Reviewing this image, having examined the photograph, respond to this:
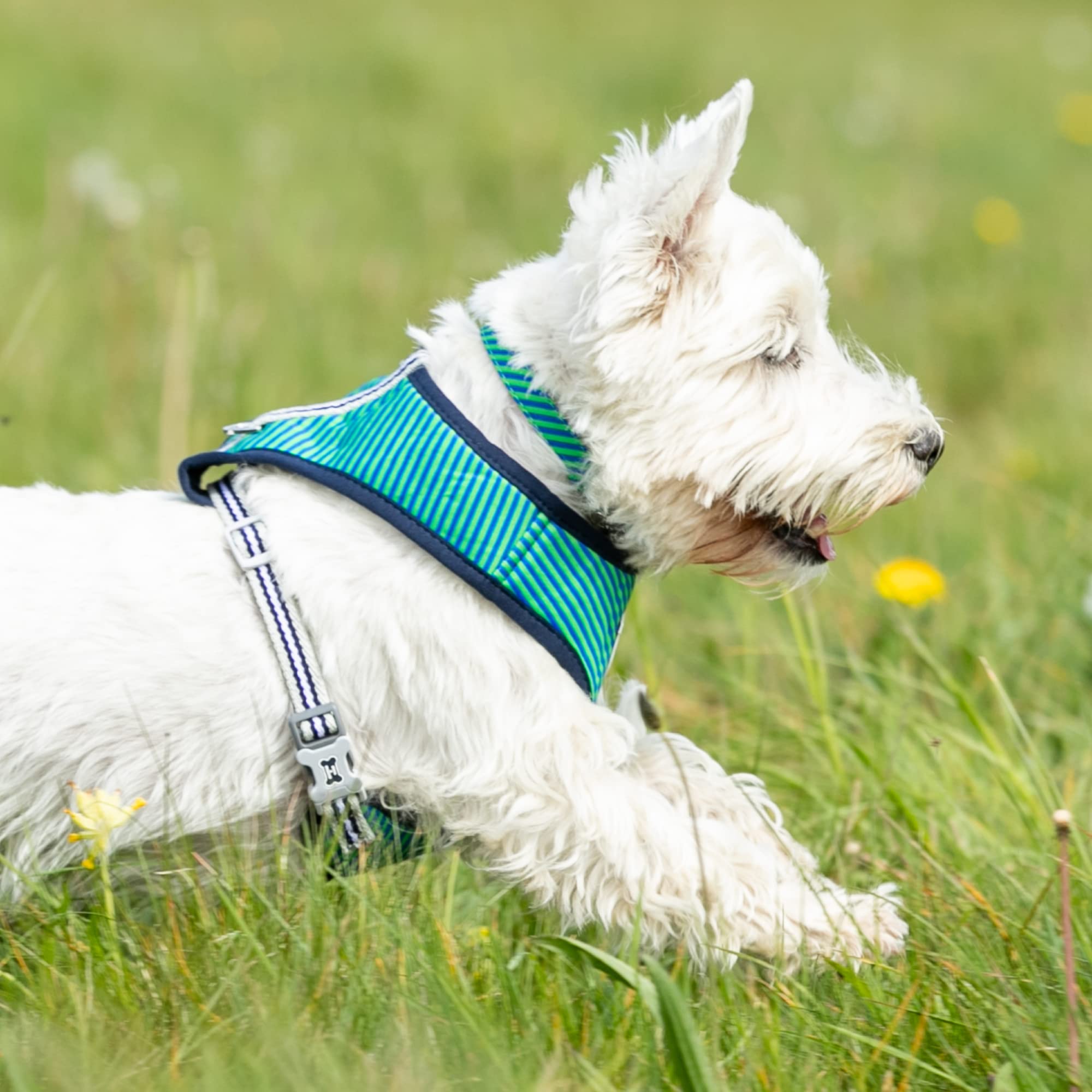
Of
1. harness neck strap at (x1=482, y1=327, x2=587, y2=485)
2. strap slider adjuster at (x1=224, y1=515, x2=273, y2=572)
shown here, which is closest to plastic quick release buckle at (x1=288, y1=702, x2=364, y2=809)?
strap slider adjuster at (x1=224, y1=515, x2=273, y2=572)

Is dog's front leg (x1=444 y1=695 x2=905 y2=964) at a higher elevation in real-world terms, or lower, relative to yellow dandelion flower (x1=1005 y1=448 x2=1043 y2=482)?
lower

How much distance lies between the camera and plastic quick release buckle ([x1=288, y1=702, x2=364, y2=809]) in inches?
93.9

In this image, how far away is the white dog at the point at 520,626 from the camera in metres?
2.38

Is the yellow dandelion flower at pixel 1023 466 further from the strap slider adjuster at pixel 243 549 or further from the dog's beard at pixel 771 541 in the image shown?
the strap slider adjuster at pixel 243 549

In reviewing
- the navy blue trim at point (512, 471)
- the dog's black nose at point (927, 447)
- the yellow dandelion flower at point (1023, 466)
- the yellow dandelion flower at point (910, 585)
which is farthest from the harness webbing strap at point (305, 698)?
the yellow dandelion flower at point (1023, 466)

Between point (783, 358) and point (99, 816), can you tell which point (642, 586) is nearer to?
point (783, 358)

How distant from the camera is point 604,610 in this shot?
2508 millimetres

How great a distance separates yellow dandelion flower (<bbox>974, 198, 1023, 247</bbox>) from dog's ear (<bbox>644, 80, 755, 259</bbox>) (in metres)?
5.62

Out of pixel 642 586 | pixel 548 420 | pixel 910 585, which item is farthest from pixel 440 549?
pixel 642 586

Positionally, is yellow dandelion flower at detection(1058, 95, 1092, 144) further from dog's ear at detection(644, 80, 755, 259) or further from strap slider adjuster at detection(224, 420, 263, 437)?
strap slider adjuster at detection(224, 420, 263, 437)

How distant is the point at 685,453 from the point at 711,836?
2.28 feet

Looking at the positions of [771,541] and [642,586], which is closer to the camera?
[771,541]

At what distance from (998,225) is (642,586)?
4486 millimetres

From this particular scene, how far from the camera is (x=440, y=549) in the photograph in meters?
2.36
